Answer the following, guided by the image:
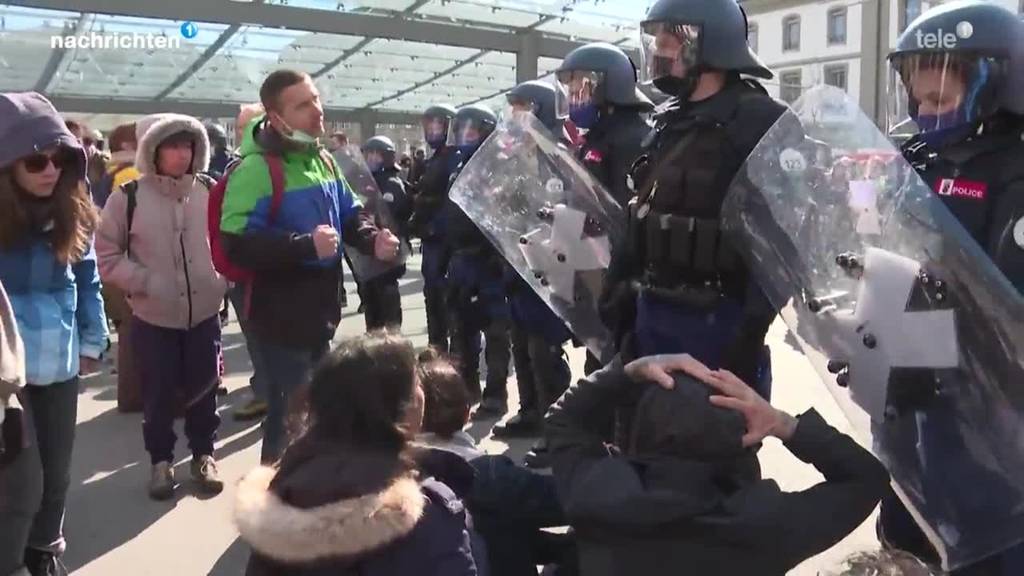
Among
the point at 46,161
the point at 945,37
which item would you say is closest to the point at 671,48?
the point at 945,37

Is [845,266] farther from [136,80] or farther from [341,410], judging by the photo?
[136,80]

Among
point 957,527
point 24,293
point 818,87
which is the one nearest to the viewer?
point 957,527

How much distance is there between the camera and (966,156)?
2.23 meters

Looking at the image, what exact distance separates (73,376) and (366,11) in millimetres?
7668

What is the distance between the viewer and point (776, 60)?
166 feet

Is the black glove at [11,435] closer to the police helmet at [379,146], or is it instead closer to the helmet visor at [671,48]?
the helmet visor at [671,48]

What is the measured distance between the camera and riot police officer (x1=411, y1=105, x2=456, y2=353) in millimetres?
6289

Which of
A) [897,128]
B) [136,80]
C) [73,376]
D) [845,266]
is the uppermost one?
[136,80]

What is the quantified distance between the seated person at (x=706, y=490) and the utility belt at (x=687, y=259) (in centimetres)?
100

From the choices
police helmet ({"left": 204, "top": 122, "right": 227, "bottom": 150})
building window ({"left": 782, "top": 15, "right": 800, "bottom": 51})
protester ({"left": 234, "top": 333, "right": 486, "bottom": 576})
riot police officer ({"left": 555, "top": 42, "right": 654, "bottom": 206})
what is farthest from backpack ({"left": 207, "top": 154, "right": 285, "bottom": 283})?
building window ({"left": 782, "top": 15, "right": 800, "bottom": 51})

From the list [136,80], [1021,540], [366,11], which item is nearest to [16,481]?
[1021,540]

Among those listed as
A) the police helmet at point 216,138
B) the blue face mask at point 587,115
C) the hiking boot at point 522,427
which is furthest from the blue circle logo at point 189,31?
the blue face mask at point 587,115

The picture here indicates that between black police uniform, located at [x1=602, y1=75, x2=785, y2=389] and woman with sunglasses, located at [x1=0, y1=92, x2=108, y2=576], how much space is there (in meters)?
1.78

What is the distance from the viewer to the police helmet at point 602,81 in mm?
4188
